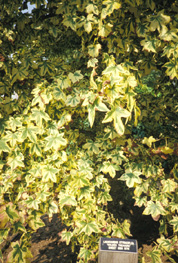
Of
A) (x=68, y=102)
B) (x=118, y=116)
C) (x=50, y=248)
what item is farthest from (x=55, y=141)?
(x=50, y=248)

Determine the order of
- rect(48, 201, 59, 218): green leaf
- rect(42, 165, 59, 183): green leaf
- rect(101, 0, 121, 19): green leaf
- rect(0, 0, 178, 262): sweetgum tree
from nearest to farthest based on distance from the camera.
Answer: rect(101, 0, 121, 19): green leaf
rect(0, 0, 178, 262): sweetgum tree
rect(42, 165, 59, 183): green leaf
rect(48, 201, 59, 218): green leaf

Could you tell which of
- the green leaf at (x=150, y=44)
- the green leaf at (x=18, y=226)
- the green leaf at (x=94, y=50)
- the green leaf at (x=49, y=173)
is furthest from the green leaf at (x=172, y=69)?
the green leaf at (x=18, y=226)

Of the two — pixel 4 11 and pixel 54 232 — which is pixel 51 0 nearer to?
pixel 4 11

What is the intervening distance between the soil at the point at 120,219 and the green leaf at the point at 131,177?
1322 millimetres

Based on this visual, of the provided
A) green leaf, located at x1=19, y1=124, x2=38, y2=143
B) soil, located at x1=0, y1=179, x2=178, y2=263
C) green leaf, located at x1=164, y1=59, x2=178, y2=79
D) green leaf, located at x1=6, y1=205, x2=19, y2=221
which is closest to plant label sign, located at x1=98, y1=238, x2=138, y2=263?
green leaf, located at x1=6, y1=205, x2=19, y2=221

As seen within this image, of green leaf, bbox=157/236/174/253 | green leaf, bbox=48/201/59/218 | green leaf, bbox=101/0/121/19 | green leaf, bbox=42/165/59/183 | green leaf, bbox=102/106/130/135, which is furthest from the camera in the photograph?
green leaf, bbox=157/236/174/253

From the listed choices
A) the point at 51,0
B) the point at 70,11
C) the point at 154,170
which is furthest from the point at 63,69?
the point at 154,170

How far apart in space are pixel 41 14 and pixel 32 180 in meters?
1.29

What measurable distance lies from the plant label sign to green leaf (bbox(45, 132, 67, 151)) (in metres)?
0.71

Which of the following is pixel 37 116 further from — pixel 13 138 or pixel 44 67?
pixel 44 67

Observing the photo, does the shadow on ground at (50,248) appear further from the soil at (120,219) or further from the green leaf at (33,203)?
the green leaf at (33,203)

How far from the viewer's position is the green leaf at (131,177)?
5.30 ft

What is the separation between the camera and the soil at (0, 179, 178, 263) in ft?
9.24

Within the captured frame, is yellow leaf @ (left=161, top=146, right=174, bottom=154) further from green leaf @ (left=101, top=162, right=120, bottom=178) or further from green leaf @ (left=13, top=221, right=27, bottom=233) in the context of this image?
green leaf @ (left=13, top=221, right=27, bottom=233)
